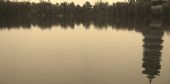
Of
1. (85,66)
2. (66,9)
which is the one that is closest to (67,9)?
(66,9)

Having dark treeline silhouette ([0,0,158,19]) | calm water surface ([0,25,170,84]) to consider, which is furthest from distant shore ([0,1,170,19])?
calm water surface ([0,25,170,84])

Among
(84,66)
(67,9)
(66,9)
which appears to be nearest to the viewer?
(84,66)

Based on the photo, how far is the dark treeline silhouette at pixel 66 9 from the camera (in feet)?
281

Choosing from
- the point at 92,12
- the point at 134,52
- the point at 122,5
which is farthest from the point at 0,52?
the point at 92,12

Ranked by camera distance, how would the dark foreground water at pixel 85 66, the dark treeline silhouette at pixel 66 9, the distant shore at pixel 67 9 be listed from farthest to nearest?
the dark treeline silhouette at pixel 66 9
the distant shore at pixel 67 9
the dark foreground water at pixel 85 66

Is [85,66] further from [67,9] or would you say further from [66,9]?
[67,9]

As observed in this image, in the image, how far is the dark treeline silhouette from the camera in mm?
85562

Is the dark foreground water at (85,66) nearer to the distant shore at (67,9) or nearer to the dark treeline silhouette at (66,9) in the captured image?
the distant shore at (67,9)

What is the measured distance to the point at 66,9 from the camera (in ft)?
335

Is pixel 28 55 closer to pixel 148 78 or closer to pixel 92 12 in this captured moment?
pixel 148 78

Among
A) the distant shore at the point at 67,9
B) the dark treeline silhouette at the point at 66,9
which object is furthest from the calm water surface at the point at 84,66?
the dark treeline silhouette at the point at 66,9

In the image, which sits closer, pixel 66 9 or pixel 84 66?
pixel 84 66

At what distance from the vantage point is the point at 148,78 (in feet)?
33.1

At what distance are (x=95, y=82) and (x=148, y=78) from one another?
4.97ft
